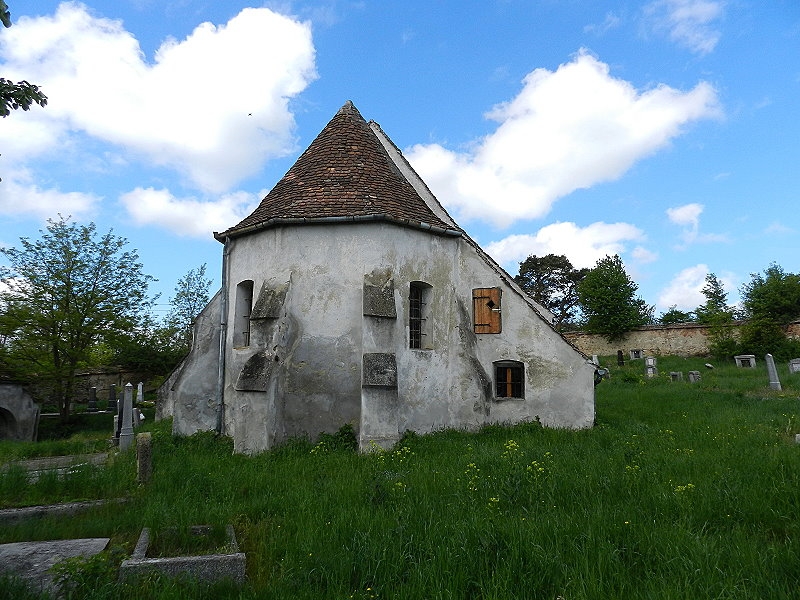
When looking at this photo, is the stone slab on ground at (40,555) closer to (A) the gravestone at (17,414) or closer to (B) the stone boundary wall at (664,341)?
(A) the gravestone at (17,414)

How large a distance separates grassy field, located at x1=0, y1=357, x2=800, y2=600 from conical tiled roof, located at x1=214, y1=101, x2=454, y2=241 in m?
5.16

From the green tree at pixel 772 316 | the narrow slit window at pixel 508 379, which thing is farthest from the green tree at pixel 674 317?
the narrow slit window at pixel 508 379

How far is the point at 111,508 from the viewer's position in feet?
19.6

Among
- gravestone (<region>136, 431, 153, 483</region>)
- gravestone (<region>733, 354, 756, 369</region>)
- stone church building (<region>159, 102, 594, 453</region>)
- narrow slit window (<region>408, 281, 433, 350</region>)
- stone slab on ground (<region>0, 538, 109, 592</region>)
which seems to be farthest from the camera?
gravestone (<region>733, 354, 756, 369</region>)

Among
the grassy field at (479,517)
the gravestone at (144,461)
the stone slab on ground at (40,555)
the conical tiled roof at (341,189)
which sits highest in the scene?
the conical tiled roof at (341,189)

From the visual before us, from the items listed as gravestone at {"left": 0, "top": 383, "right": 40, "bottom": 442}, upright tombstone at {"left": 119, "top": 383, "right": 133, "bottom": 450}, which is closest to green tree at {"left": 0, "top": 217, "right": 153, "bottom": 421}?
gravestone at {"left": 0, "top": 383, "right": 40, "bottom": 442}

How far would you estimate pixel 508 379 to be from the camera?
1247 cm

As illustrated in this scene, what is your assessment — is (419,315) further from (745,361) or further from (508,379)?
(745,361)

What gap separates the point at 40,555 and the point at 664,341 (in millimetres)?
36768

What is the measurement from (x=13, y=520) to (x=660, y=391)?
735 inches

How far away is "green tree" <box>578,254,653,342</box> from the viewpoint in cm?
3444

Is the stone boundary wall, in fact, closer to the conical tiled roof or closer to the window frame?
the window frame

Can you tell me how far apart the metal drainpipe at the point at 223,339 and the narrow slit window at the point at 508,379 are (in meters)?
7.02

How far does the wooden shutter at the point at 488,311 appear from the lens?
1204cm
